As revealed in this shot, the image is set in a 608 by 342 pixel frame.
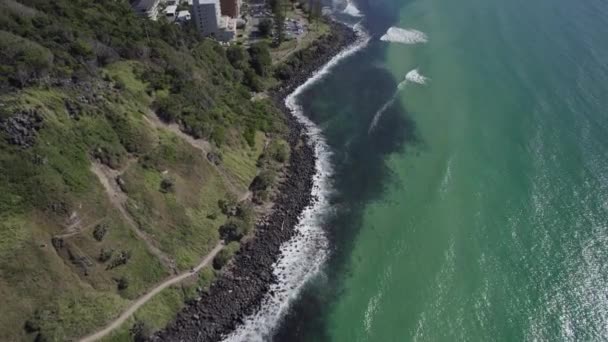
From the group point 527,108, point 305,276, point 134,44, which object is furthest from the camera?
point 527,108

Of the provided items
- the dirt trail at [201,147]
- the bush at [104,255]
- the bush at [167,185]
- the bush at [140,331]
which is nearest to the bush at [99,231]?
the bush at [104,255]

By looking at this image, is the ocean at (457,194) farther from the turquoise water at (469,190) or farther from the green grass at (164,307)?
the green grass at (164,307)

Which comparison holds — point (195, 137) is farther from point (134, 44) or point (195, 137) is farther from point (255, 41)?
point (255, 41)

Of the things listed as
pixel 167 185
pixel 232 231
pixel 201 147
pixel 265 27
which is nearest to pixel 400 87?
pixel 265 27

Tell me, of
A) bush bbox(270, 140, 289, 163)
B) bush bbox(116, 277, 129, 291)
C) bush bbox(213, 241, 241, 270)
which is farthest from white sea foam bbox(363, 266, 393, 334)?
bush bbox(116, 277, 129, 291)

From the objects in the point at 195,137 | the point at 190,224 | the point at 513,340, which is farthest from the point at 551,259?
the point at 195,137

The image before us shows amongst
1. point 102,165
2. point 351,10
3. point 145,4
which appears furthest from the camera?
point 351,10

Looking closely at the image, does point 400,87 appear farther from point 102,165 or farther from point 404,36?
point 102,165

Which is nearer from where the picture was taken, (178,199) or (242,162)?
(178,199)
